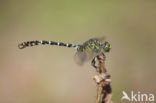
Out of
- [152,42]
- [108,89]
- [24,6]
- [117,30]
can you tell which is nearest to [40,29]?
[24,6]

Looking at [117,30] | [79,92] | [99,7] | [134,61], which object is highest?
[99,7]

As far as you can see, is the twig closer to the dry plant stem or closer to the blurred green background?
the dry plant stem

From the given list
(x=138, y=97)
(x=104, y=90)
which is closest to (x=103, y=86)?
(x=104, y=90)

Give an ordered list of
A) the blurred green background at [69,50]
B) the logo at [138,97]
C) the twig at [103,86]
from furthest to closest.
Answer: the blurred green background at [69,50], the logo at [138,97], the twig at [103,86]

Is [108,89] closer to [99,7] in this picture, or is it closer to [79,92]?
[79,92]

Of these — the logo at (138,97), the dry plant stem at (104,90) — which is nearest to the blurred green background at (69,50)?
the logo at (138,97)

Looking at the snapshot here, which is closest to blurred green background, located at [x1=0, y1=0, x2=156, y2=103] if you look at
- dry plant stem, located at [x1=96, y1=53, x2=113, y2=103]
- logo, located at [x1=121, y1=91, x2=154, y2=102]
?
logo, located at [x1=121, y1=91, x2=154, y2=102]

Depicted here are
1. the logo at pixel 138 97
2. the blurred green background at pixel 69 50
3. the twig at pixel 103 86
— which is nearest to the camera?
the twig at pixel 103 86

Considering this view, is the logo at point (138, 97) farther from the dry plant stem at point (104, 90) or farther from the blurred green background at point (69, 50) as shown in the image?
the dry plant stem at point (104, 90)
